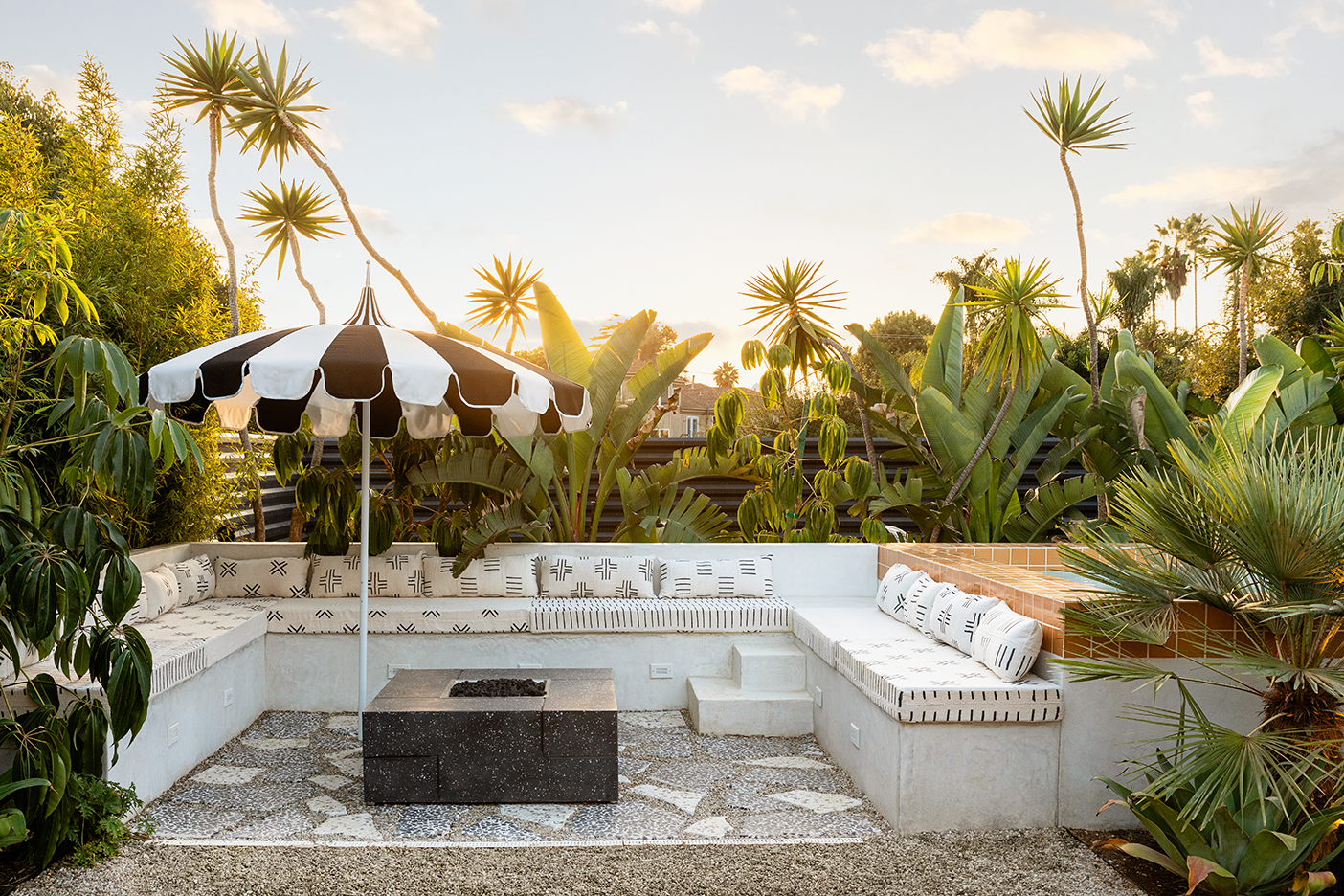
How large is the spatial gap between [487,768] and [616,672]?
60.7 inches

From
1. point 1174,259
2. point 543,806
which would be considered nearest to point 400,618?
point 543,806

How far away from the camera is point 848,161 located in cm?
802

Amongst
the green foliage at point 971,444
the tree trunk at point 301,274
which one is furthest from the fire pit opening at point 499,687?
→ the tree trunk at point 301,274

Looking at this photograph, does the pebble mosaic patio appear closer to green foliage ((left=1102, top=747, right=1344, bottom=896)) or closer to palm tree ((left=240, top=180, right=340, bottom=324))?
green foliage ((left=1102, top=747, right=1344, bottom=896))

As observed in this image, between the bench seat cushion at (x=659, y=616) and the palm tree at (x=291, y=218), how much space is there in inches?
123

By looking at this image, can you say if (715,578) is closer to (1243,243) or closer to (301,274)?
(301,274)

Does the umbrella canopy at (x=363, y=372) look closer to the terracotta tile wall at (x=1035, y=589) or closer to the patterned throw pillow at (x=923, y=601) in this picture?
the patterned throw pillow at (x=923, y=601)

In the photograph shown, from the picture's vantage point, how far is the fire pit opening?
145 inches

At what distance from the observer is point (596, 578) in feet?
17.6

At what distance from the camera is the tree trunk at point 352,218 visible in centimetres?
605

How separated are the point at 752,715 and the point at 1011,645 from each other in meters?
1.61

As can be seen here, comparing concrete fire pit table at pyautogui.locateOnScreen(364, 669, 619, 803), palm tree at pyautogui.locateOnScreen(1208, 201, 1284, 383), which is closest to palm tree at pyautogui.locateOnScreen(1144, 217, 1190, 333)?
palm tree at pyautogui.locateOnScreen(1208, 201, 1284, 383)

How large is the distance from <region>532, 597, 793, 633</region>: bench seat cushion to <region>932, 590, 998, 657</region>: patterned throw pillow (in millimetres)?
1094

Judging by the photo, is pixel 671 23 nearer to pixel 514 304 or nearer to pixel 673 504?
pixel 514 304
